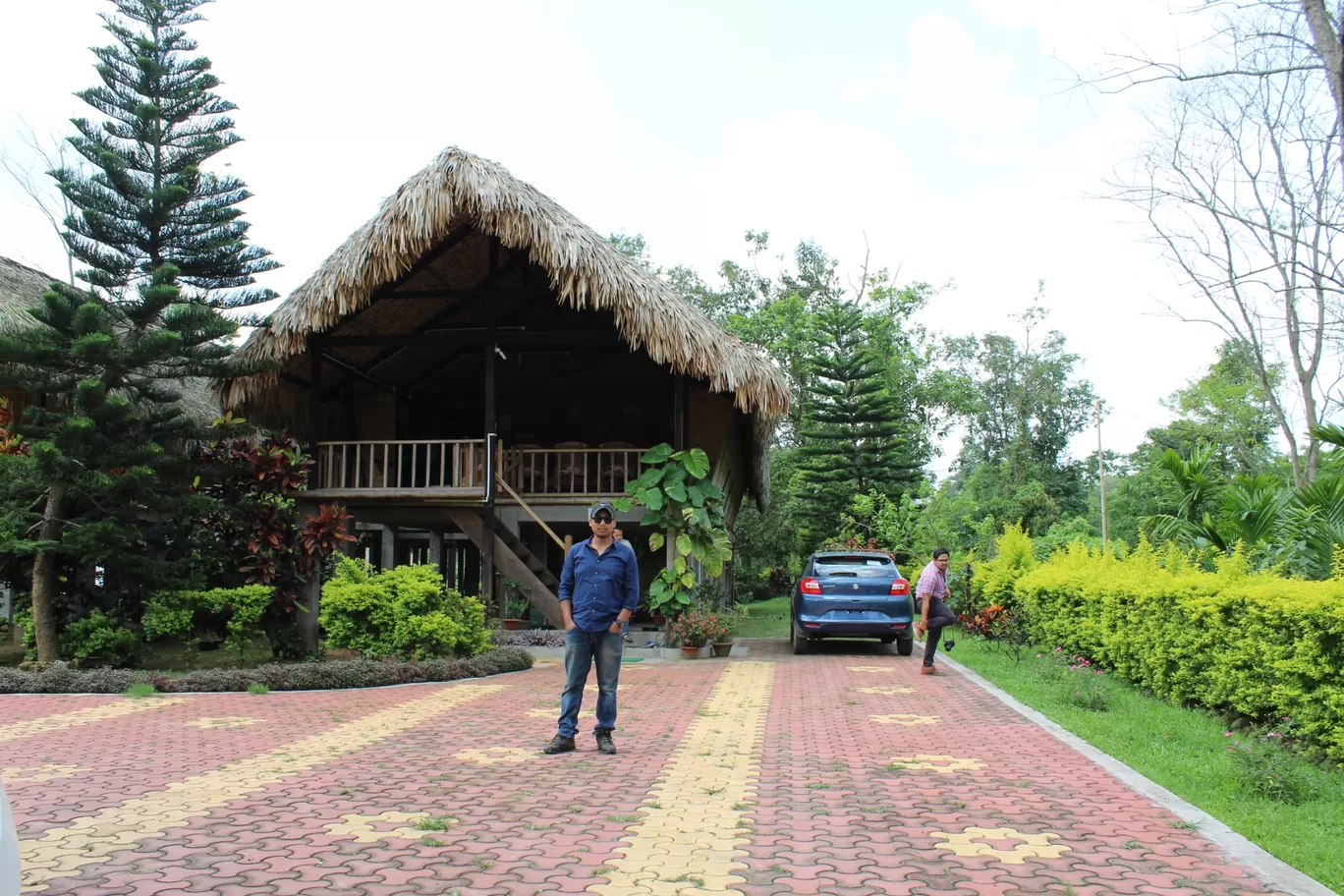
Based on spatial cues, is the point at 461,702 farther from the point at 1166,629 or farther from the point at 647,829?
the point at 1166,629

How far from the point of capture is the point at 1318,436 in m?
11.8

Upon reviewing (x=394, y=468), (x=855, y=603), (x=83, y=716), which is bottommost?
(x=83, y=716)

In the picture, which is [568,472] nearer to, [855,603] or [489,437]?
[489,437]

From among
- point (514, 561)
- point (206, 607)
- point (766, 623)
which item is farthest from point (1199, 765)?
point (766, 623)

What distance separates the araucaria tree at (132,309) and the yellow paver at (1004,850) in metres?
9.43

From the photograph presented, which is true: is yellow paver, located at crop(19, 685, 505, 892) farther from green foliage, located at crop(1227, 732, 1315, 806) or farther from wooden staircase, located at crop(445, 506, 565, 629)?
wooden staircase, located at crop(445, 506, 565, 629)

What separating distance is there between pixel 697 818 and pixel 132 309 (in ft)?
31.3

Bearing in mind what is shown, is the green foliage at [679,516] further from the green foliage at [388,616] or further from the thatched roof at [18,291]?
the thatched roof at [18,291]

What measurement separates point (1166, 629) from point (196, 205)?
36.9ft

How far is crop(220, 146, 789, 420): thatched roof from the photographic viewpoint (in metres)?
13.6

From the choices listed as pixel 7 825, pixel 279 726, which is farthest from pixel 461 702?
pixel 7 825

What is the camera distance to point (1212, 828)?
188 inches

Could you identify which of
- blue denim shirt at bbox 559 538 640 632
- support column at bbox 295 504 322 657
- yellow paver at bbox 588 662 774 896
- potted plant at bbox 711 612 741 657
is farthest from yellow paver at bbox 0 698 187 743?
potted plant at bbox 711 612 741 657

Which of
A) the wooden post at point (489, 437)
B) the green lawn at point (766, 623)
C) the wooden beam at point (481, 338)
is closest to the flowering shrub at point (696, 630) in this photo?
the wooden post at point (489, 437)
